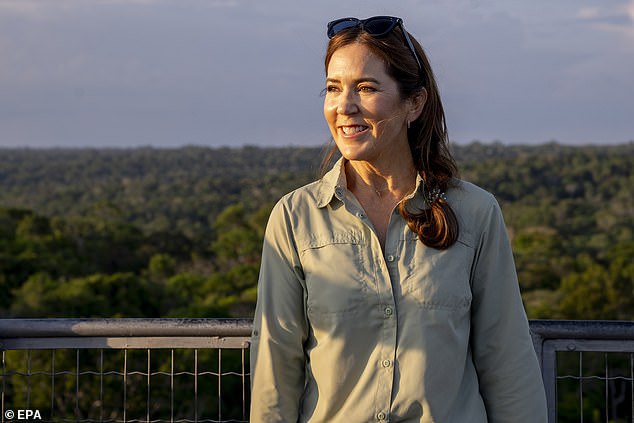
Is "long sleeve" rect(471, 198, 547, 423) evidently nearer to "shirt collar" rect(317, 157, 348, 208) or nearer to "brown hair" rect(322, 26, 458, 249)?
"brown hair" rect(322, 26, 458, 249)

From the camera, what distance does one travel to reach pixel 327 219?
7.61 ft

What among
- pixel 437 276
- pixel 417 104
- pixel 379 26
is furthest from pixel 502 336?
pixel 379 26

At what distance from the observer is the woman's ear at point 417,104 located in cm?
236

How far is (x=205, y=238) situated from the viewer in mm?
48750

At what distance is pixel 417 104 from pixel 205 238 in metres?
46.8

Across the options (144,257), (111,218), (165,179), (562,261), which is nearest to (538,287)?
(562,261)

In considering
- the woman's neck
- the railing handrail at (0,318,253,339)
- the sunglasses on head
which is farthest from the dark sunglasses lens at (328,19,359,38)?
the railing handrail at (0,318,253,339)

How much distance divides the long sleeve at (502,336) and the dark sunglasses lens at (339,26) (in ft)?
1.87

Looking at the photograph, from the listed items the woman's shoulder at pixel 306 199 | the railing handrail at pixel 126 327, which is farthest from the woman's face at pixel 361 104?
the railing handrail at pixel 126 327

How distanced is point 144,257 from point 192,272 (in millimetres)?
3119

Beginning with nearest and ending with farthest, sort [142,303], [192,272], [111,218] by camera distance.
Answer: [142,303], [192,272], [111,218]

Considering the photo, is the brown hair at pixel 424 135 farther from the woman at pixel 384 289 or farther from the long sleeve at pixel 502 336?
the long sleeve at pixel 502 336

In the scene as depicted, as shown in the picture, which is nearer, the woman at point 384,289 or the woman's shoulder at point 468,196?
the woman at point 384,289

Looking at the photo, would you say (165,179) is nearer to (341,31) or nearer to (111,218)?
(111,218)
